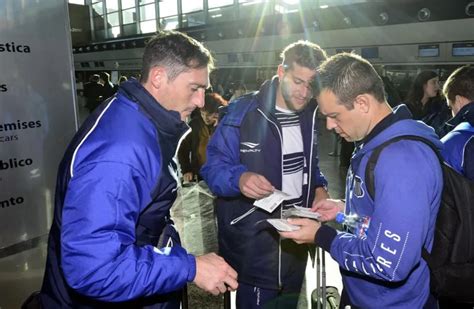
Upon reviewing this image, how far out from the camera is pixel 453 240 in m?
1.56

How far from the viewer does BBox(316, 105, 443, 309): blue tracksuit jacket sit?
52.8 inches

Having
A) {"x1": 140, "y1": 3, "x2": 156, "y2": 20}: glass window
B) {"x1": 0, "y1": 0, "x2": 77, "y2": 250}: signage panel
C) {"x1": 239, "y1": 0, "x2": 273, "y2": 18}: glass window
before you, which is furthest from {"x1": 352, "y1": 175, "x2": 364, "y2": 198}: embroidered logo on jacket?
{"x1": 140, "y1": 3, "x2": 156, "y2": 20}: glass window

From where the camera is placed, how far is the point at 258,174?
230 cm

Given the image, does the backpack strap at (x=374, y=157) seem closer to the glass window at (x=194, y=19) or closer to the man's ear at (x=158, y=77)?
the man's ear at (x=158, y=77)

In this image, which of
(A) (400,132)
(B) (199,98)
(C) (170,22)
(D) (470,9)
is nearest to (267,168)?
(B) (199,98)

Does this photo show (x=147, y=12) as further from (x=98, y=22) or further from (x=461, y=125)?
(x=461, y=125)

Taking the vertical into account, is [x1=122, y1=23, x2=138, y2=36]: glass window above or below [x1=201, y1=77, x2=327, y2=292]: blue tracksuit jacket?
above

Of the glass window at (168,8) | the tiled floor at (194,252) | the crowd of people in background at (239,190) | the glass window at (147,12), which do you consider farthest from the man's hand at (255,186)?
the glass window at (147,12)

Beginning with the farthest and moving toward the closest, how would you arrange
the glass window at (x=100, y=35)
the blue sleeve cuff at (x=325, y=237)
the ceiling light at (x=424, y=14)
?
the glass window at (x=100, y=35)
the ceiling light at (x=424, y=14)
the blue sleeve cuff at (x=325, y=237)

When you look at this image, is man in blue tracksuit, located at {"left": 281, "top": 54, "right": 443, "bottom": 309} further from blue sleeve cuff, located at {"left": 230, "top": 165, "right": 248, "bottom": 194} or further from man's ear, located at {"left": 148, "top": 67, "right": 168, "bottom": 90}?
man's ear, located at {"left": 148, "top": 67, "right": 168, "bottom": 90}

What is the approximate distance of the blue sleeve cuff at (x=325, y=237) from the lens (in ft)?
5.50

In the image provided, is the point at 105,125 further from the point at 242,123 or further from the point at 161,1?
the point at 161,1

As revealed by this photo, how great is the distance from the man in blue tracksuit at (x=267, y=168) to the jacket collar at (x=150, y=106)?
0.93 metres

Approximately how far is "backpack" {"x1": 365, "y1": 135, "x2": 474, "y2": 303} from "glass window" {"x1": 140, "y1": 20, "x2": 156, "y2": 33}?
21.8 meters
